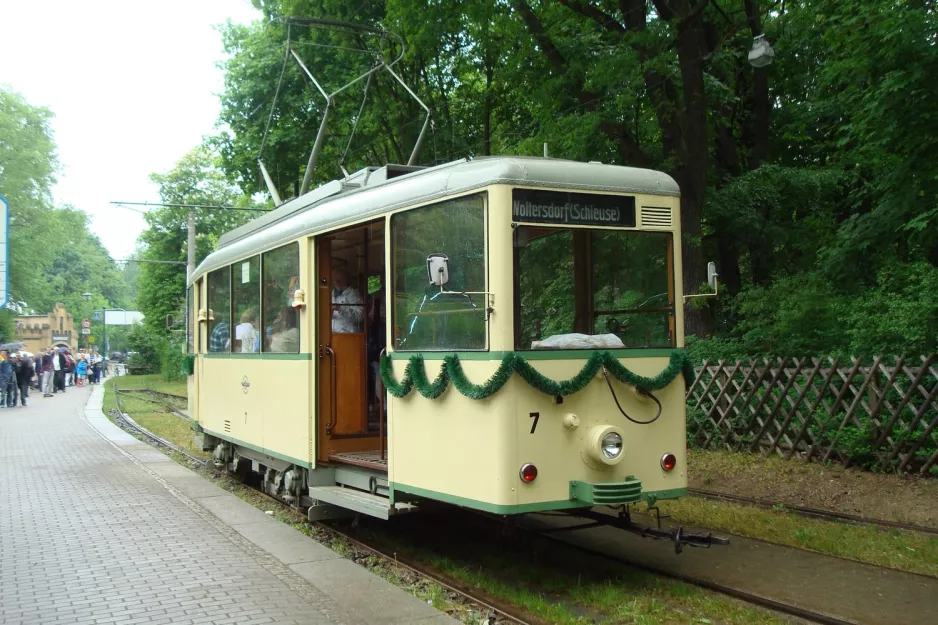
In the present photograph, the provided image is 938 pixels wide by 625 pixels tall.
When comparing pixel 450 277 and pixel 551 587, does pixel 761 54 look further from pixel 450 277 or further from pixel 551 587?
pixel 551 587

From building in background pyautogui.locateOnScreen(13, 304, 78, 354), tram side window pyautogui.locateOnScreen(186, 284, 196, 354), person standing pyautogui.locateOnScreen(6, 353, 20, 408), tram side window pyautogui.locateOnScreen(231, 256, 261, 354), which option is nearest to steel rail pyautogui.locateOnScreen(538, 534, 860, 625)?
tram side window pyautogui.locateOnScreen(231, 256, 261, 354)

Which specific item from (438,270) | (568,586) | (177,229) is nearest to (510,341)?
(438,270)

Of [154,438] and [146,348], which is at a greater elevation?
[146,348]

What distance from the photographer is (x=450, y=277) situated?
6398 mm

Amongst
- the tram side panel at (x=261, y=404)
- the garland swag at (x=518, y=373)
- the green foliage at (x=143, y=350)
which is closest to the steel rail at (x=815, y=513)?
the garland swag at (x=518, y=373)

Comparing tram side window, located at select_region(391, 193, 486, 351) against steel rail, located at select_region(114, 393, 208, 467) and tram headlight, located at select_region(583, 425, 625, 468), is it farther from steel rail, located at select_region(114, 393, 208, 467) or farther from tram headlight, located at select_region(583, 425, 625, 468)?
steel rail, located at select_region(114, 393, 208, 467)

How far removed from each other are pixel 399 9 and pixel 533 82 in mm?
3230

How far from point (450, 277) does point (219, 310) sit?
18.4 feet

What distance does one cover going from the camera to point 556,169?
20.7 ft

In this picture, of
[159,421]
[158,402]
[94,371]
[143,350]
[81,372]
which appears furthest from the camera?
[143,350]

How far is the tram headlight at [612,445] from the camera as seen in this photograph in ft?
20.3

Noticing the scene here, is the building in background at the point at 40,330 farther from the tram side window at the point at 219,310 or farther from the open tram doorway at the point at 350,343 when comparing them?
the open tram doorway at the point at 350,343

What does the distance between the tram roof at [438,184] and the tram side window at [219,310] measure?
1.96 m

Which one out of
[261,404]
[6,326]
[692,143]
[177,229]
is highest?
[177,229]
